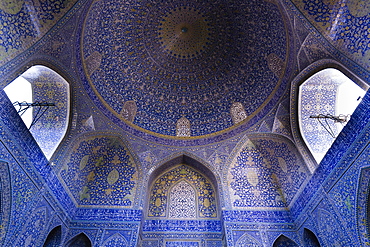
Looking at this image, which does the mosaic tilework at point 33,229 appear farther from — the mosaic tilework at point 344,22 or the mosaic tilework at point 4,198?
the mosaic tilework at point 344,22

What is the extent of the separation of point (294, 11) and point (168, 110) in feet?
17.0

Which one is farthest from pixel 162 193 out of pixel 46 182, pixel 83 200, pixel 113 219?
pixel 46 182

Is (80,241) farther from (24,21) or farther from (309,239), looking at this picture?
(309,239)

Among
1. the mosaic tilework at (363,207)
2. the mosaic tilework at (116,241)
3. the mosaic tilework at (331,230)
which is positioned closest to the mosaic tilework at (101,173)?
the mosaic tilework at (116,241)

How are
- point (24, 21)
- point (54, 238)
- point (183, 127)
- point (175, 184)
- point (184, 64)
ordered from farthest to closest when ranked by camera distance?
1. point (184, 64)
2. point (183, 127)
3. point (175, 184)
4. point (54, 238)
5. point (24, 21)

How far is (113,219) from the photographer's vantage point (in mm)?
7035

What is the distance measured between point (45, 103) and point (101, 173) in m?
2.86

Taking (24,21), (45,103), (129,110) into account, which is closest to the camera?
(24,21)

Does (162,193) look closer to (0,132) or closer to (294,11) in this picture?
(0,132)

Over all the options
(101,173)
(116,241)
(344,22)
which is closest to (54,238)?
(116,241)

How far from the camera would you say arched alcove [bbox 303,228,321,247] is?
6.42 metres

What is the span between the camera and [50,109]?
688cm

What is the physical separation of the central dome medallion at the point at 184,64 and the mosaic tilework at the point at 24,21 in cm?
148

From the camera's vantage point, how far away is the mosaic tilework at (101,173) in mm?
7355
